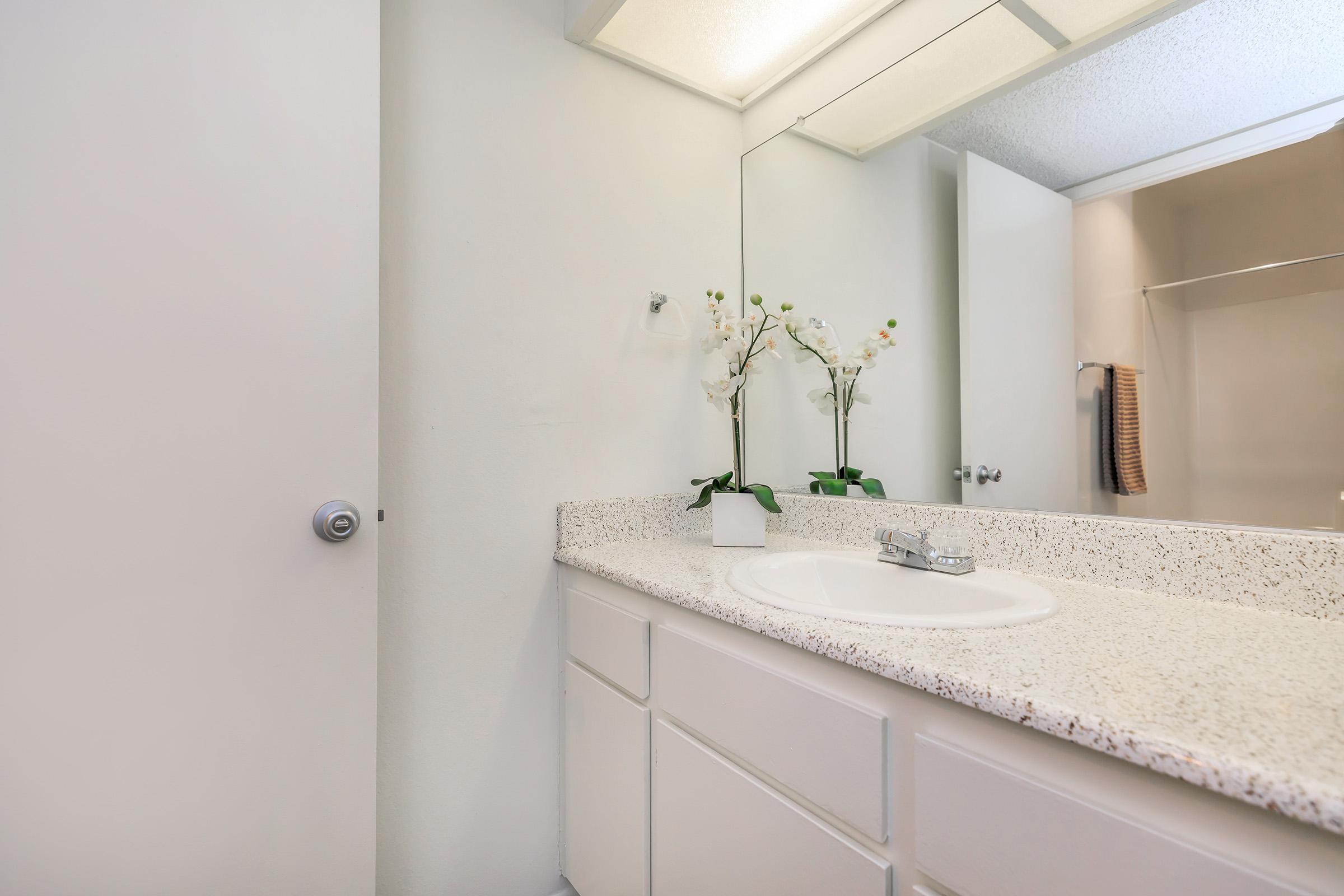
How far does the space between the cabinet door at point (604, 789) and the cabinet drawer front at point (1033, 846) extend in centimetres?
54

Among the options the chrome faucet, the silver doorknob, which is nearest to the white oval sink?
the chrome faucet

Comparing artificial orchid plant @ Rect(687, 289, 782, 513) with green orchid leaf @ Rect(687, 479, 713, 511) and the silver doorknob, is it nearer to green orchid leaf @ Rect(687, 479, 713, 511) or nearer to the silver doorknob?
green orchid leaf @ Rect(687, 479, 713, 511)

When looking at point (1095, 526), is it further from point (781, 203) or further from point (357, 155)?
point (357, 155)

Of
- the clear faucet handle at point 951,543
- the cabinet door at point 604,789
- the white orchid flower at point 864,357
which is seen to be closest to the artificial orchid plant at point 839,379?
the white orchid flower at point 864,357

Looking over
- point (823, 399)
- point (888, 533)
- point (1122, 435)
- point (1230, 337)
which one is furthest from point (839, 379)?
point (1230, 337)

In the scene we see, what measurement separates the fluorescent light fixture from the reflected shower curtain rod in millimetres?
481

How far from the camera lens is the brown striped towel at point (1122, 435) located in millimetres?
915

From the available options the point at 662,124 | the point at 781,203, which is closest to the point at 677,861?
the point at 781,203

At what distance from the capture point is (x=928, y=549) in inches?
39.8

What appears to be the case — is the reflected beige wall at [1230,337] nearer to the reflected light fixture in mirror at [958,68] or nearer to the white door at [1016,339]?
the white door at [1016,339]

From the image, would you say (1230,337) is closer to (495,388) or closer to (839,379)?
(839,379)

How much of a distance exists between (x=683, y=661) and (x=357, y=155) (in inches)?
39.1

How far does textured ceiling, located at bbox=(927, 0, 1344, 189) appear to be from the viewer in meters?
0.78

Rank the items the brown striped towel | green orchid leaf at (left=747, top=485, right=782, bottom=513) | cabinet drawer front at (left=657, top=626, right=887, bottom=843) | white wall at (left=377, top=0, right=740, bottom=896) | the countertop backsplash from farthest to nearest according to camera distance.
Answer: green orchid leaf at (left=747, top=485, right=782, bottom=513) < white wall at (left=377, top=0, right=740, bottom=896) < the brown striped towel < the countertop backsplash < cabinet drawer front at (left=657, top=626, right=887, bottom=843)
